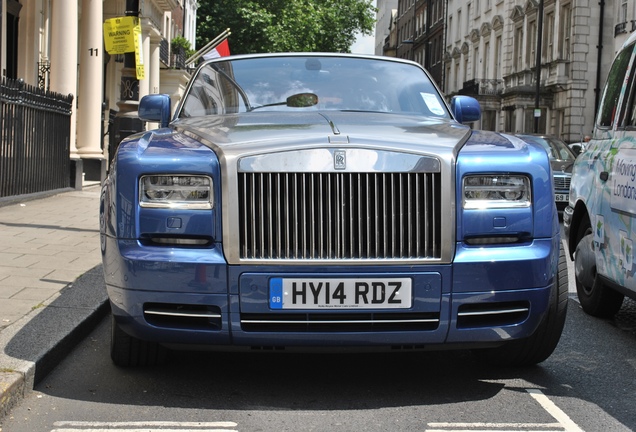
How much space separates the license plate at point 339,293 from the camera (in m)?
4.21

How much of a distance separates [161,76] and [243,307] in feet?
124

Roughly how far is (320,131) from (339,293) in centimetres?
81

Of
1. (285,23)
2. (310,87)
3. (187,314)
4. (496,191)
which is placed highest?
(285,23)

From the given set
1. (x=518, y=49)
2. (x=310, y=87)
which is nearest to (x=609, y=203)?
(x=310, y=87)

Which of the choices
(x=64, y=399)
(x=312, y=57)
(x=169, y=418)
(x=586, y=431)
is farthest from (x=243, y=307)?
(x=312, y=57)

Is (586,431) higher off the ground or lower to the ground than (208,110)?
lower

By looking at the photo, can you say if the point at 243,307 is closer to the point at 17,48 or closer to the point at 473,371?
the point at 473,371

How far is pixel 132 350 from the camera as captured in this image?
4.90 meters

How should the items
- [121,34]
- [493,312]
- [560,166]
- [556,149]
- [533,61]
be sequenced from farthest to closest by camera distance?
[533,61] < [556,149] < [560,166] < [121,34] < [493,312]

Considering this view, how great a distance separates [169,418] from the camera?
4.13 meters

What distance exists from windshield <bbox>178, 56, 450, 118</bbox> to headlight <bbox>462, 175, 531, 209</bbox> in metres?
1.47

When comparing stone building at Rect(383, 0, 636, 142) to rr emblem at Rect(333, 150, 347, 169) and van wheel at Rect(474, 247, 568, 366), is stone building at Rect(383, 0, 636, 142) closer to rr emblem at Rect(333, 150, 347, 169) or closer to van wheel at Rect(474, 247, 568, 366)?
van wheel at Rect(474, 247, 568, 366)

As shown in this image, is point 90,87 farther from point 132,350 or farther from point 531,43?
point 531,43

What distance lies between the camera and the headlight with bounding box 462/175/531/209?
4348mm
